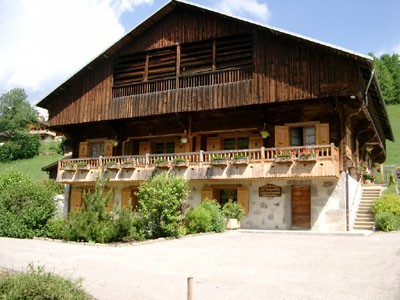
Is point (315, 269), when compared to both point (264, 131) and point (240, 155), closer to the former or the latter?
point (240, 155)

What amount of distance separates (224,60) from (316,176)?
296 inches

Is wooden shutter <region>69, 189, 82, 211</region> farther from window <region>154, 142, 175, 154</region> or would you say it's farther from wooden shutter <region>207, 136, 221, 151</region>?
wooden shutter <region>207, 136, 221, 151</region>

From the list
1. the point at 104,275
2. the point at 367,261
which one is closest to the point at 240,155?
the point at 367,261

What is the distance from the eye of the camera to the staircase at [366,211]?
19531 millimetres

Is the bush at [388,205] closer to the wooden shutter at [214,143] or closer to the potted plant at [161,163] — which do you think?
the wooden shutter at [214,143]

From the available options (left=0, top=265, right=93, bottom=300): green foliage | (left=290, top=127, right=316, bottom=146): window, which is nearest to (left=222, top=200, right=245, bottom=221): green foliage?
(left=290, top=127, right=316, bottom=146): window

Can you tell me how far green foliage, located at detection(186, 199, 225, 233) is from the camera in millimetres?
17844

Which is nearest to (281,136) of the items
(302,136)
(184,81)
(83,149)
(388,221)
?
(302,136)

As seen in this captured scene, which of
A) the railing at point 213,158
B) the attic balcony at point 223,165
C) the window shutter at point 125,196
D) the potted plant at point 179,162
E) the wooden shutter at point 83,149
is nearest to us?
the attic balcony at point 223,165

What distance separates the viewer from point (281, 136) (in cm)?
2138

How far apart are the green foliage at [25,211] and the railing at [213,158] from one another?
5.67 metres

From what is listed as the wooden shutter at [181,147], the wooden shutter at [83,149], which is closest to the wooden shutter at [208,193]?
the wooden shutter at [181,147]

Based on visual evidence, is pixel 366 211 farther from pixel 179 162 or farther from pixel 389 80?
pixel 389 80

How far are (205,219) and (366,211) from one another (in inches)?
307
